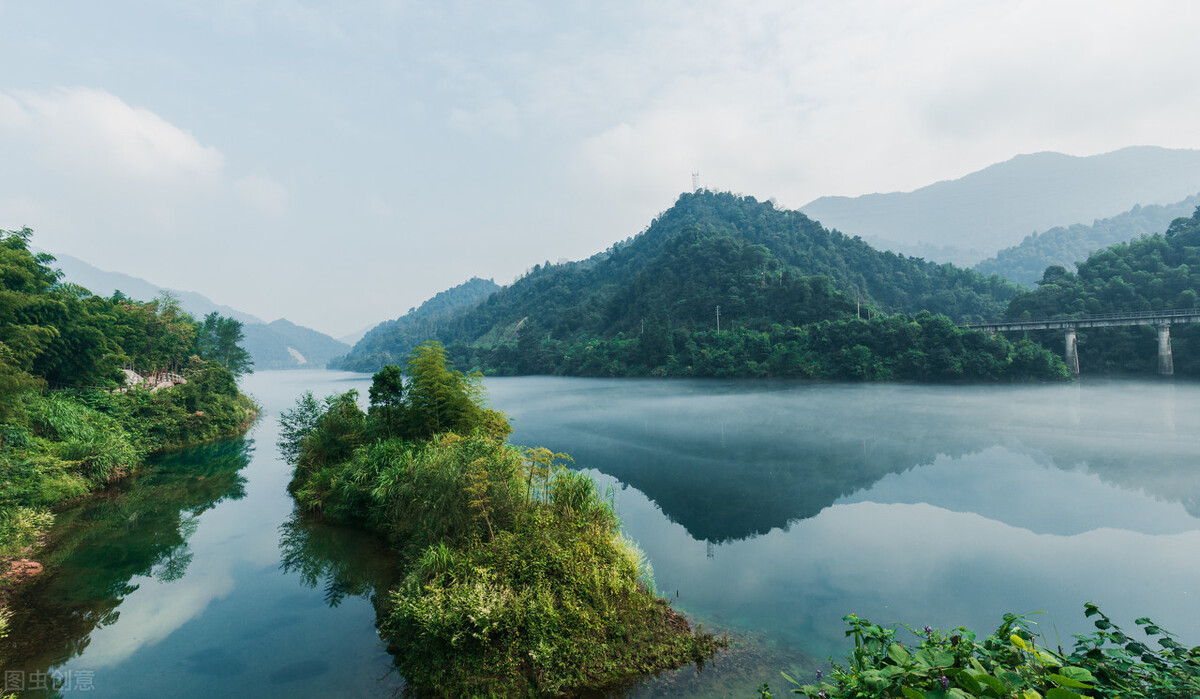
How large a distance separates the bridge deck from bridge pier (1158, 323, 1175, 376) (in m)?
0.56

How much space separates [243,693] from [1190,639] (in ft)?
44.2

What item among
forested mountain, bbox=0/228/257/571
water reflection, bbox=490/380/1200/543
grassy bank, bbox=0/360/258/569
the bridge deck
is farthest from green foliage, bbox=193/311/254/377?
the bridge deck

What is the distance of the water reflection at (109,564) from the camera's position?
677 cm

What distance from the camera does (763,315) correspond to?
193 feet

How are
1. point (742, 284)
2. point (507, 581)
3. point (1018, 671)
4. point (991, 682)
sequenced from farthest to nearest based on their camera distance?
point (742, 284), point (507, 581), point (1018, 671), point (991, 682)

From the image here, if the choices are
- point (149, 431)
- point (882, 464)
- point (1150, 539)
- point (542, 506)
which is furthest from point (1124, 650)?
point (149, 431)

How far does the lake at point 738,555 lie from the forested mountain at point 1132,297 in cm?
2594

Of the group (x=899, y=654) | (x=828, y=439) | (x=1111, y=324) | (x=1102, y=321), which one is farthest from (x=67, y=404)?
(x=1111, y=324)

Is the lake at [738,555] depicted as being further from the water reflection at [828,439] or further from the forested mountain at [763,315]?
the forested mountain at [763,315]

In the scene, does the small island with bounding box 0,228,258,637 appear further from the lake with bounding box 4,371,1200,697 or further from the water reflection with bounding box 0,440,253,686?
the lake with bounding box 4,371,1200,697

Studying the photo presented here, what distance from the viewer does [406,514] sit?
9.26m

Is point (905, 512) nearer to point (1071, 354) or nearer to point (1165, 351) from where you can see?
point (1071, 354)

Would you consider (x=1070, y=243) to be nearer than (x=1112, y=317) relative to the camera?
No

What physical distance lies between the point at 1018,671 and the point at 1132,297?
199ft
